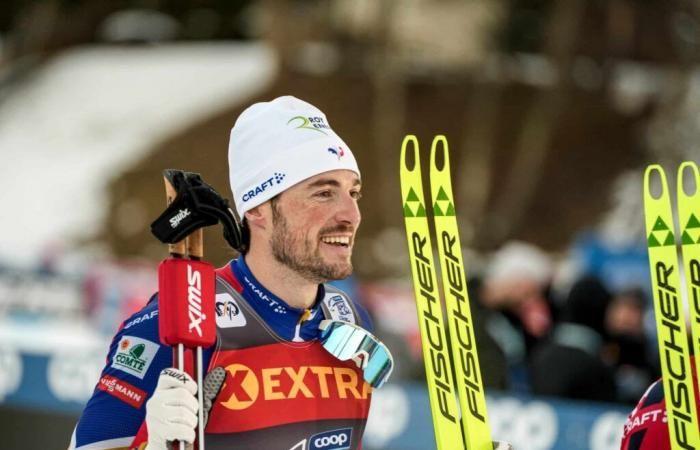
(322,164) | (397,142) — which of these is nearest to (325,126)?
(322,164)

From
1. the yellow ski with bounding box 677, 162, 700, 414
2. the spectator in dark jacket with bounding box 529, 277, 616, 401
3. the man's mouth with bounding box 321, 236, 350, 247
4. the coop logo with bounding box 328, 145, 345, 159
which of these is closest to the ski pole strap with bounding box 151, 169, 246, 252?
the man's mouth with bounding box 321, 236, 350, 247

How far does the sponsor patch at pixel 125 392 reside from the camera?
400 centimetres

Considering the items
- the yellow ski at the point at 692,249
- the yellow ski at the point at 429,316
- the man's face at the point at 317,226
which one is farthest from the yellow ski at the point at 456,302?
the yellow ski at the point at 692,249

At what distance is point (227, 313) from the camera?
4.21m

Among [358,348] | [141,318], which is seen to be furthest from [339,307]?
[141,318]

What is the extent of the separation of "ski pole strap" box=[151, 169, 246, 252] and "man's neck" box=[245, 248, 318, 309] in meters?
0.30

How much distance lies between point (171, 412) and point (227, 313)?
18.4 inches

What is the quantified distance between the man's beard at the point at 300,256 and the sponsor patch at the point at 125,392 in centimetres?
58

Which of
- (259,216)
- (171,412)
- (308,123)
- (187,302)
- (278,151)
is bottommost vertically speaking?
(171,412)

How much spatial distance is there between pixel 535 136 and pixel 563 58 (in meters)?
1.69

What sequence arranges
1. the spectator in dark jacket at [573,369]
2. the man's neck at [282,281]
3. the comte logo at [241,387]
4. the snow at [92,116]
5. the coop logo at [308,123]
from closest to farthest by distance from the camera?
the comte logo at [241,387] < the man's neck at [282,281] < the coop logo at [308,123] < the spectator in dark jacket at [573,369] < the snow at [92,116]

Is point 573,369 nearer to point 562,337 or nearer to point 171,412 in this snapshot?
point 562,337

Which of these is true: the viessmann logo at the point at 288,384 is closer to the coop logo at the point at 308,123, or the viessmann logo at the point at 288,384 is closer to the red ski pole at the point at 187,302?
the red ski pole at the point at 187,302

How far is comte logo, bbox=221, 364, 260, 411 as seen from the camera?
409 cm
